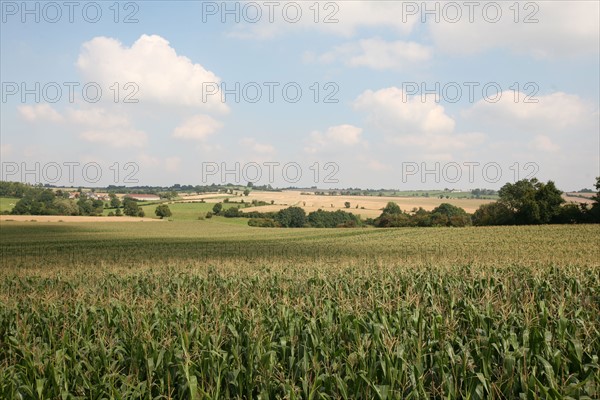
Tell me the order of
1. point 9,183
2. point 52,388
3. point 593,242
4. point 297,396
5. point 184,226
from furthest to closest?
point 9,183 → point 184,226 → point 593,242 → point 52,388 → point 297,396

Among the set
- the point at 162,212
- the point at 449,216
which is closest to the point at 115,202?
the point at 162,212

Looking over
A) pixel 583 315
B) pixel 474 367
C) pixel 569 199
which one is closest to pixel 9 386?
pixel 474 367

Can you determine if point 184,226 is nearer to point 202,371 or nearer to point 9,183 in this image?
point 9,183

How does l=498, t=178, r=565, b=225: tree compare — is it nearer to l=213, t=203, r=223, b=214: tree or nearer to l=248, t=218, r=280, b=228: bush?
l=248, t=218, r=280, b=228: bush

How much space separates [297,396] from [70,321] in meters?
7.56

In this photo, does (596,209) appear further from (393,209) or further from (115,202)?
(115,202)

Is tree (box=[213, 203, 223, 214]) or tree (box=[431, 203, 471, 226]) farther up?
tree (box=[213, 203, 223, 214])

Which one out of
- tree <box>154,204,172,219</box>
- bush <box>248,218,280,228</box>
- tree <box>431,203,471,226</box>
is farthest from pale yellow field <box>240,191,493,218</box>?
tree <box>154,204,172,219</box>

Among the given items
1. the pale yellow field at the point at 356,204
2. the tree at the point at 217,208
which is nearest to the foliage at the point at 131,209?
the tree at the point at 217,208

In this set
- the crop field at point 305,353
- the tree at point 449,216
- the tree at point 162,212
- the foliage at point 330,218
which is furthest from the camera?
the tree at point 162,212

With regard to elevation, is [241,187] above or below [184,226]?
above

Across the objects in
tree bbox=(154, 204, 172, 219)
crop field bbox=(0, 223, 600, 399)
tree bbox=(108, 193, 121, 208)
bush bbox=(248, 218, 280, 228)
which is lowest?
bush bbox=(248, 218, 280, 228)

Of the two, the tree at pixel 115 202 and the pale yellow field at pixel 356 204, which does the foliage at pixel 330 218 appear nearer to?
the pale yellow field at pixel 356 204

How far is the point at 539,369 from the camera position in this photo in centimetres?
811
